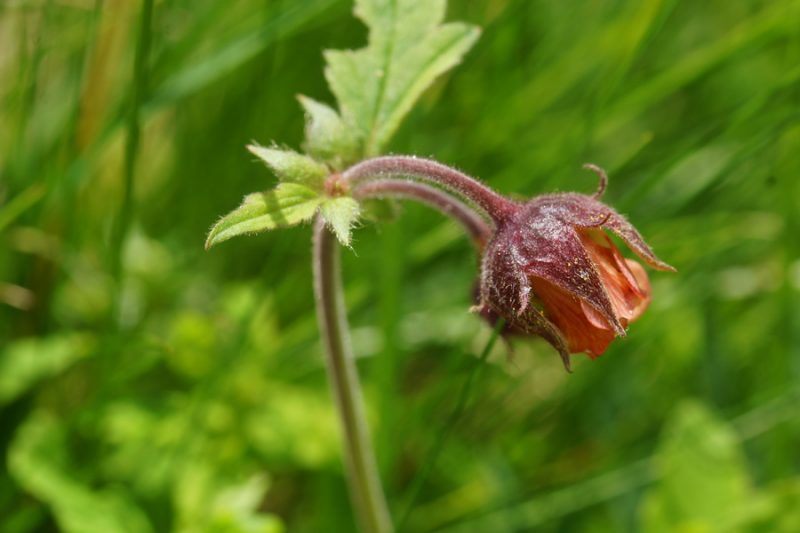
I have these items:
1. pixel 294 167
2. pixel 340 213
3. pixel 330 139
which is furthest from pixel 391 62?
pixel 340 213

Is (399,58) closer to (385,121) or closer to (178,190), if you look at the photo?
(385,121)

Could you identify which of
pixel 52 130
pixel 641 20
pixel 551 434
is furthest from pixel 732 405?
pixel 52 130

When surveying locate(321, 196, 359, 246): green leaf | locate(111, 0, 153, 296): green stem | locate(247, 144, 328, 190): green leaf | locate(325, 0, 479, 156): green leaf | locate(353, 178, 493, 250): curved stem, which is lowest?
locate(321, 196, 359, 246): green leaf

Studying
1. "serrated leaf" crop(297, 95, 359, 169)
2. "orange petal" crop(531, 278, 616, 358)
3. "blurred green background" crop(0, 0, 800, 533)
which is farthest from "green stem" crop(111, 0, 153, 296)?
"orange petal" crop(531, 278, 616, 358)

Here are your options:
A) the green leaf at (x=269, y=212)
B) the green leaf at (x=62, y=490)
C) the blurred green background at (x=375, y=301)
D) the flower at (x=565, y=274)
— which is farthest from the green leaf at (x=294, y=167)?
the green leaf at (x=62, y=490)

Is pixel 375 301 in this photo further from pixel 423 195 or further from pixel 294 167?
pixel 294 167

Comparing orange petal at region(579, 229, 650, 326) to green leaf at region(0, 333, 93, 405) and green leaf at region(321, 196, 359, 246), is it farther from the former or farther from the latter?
green leaf at region(0, 333, 93, 405)
